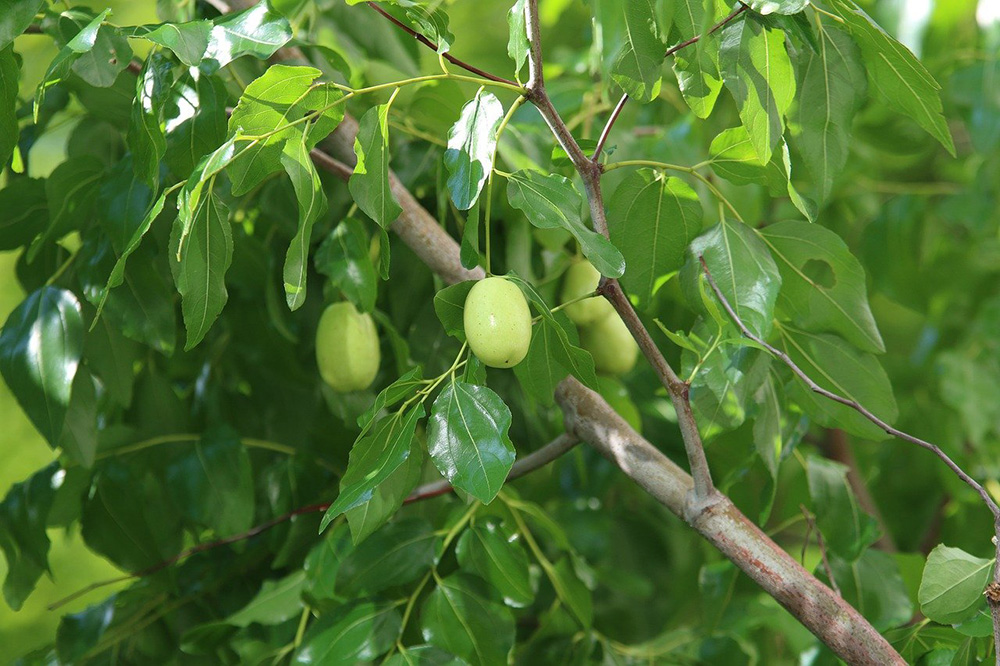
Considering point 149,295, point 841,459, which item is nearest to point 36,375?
point 149,295

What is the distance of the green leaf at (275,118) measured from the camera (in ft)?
1.25

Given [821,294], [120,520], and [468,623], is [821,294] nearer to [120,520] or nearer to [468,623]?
[468,623]

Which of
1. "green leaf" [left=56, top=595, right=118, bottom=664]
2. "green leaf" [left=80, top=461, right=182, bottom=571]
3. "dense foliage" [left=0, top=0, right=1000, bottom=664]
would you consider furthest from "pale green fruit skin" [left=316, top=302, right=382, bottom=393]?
"green leaf" [left=56, top=595, right=118, bottom=664]

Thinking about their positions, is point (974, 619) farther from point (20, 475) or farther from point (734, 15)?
point (20, 475)

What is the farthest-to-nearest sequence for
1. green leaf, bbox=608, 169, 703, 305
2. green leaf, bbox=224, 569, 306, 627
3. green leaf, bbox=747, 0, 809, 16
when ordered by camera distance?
1. green leaf, bbox=224, 569, 306, 627
2. green leaf, bbox=608, 169, 703, 305
3. green leaf, bbox=747, 0, 809, 16

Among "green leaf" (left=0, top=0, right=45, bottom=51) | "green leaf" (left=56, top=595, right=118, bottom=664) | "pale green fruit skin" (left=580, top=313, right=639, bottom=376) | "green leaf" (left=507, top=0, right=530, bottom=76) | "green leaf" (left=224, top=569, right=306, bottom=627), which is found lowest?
"green leaf" (left=56, top=595, right=118, bottom=664)

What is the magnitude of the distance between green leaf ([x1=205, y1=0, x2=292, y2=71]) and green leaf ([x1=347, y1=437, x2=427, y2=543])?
6.5 inches

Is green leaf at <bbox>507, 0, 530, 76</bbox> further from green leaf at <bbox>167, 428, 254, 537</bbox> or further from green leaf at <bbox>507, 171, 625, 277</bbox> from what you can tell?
green leaf at <bbox>167, 428, 254, 537</bbox>

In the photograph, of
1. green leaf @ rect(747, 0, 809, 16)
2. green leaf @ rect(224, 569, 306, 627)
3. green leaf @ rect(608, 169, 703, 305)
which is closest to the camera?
green leaf @ rect(747, 0, 809, 16)

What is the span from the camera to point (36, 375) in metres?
0.50

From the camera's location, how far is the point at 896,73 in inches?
15.8

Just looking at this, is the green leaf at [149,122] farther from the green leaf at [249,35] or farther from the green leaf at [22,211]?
the green leaf at [22,211]

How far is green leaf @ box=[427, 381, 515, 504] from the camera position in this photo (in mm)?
365

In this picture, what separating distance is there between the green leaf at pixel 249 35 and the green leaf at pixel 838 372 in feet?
0.86
